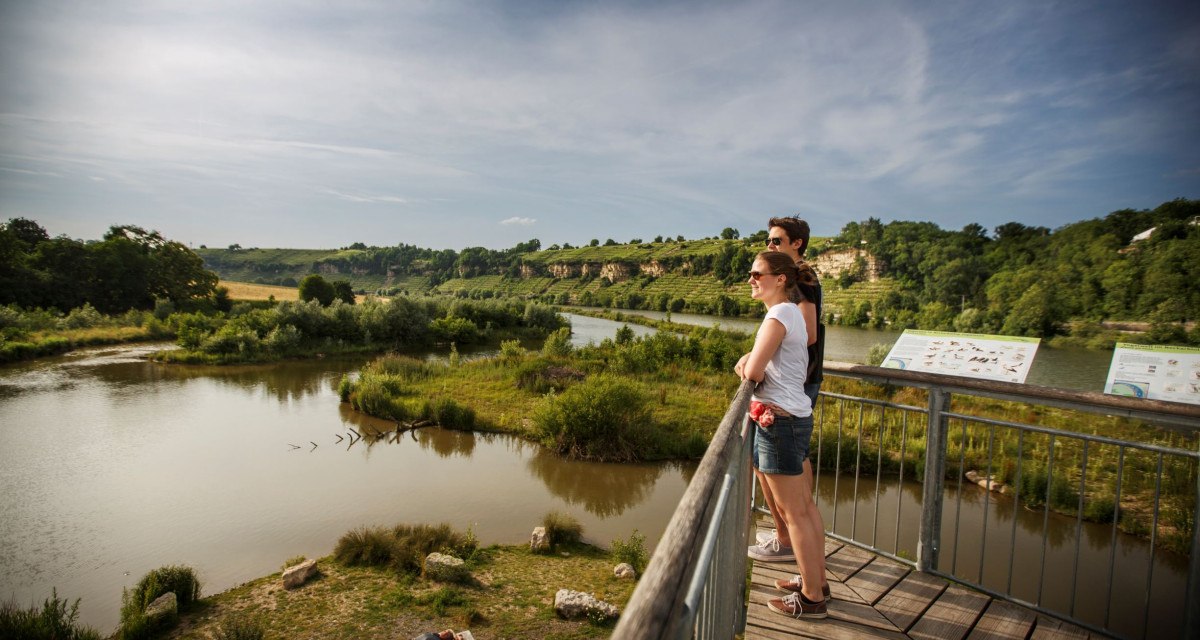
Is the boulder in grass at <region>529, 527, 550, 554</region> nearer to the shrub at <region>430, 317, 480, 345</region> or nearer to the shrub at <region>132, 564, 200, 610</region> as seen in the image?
the shrub at <region>132, 564, 200, 610</region>

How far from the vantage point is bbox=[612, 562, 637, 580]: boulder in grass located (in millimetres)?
6328

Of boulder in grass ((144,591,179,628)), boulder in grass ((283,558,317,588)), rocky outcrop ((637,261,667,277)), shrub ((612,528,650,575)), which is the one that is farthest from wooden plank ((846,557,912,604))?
rocky outcrop ((637,261,667,277))

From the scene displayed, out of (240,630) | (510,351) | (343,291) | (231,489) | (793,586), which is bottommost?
(231,489)

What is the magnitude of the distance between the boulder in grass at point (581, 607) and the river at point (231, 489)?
227 cm

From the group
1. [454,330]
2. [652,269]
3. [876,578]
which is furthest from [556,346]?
[652,269]

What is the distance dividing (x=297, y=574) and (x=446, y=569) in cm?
171

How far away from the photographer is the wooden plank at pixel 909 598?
2.79 m

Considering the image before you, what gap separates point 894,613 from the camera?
2.82 metres

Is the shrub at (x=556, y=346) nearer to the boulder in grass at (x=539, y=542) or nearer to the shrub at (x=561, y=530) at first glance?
the shrub at (x=561, y=530)

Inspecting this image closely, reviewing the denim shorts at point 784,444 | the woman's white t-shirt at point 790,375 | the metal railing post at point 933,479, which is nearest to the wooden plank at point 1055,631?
the metal railing post at point 933,479

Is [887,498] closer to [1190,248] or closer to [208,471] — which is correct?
[208,471]

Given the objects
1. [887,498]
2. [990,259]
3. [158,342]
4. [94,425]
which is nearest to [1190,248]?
[887,498]

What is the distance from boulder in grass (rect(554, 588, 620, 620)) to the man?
8.42ft

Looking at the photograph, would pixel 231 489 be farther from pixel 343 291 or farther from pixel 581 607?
pixel 343 291
